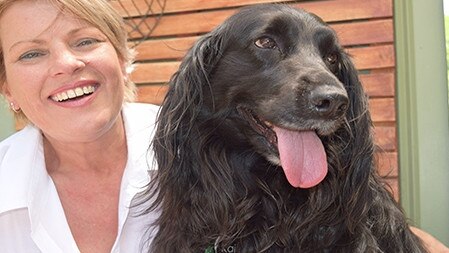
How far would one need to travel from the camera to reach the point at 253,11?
6.63 ft

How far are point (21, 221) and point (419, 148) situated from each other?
6.43ft

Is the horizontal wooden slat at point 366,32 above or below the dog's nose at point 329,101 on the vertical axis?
below

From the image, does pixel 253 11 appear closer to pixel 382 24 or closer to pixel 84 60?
pixel 84 60

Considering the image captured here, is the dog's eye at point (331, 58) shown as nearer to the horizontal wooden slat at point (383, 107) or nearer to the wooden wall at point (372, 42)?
the wooden wall at point (372, 42)

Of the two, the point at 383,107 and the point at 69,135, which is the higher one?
the point at 69,135

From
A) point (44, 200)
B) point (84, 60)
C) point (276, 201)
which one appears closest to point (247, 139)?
point (276, 201)

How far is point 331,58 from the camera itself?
6.82ft

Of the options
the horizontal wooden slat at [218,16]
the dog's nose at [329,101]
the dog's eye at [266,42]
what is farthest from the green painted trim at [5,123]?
the dog's nose at [329,101]

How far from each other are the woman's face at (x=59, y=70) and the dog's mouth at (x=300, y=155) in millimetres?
581

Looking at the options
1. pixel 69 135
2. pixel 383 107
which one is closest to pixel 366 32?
pixel 383 107

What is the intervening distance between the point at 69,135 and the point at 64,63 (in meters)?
0.25

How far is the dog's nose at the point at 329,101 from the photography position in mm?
1726

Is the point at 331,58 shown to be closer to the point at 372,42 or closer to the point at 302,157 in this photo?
the point at 302,157

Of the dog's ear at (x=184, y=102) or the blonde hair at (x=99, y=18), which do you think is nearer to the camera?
the dog's ear at (x=184, y=102)
